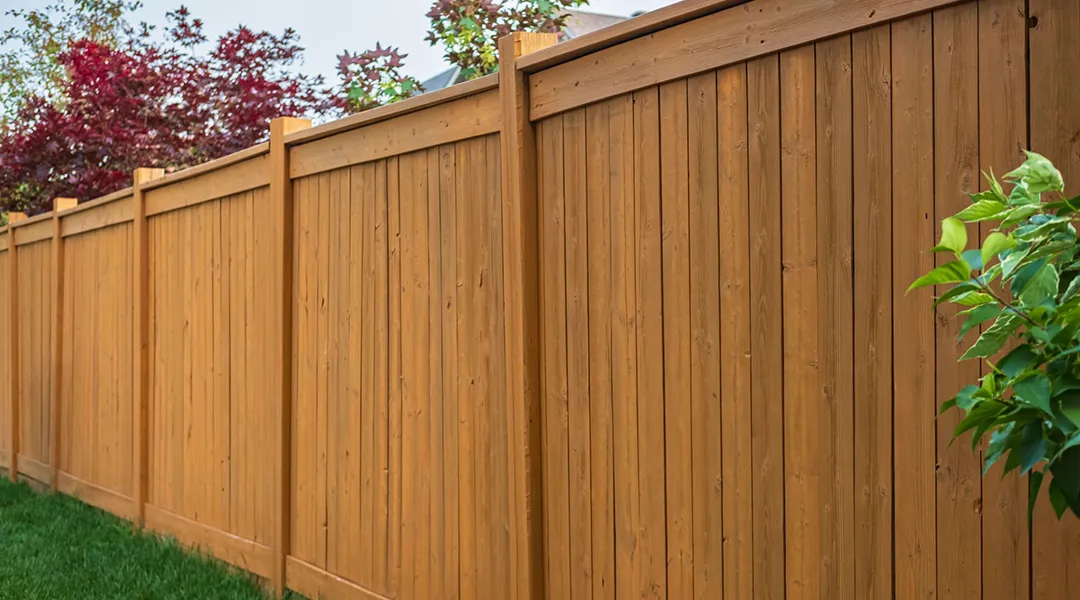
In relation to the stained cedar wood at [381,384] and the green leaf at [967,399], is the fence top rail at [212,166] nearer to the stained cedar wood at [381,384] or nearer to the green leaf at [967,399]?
the stained cedar wood at [381,384]

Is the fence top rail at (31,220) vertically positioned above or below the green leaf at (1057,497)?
above

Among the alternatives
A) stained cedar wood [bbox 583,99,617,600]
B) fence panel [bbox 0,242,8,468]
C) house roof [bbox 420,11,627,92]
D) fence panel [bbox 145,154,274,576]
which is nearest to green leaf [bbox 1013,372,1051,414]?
stained cedar wood [bbox 583,99,617,600]

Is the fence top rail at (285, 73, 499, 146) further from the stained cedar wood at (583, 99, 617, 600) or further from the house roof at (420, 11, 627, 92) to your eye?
the house roof at (420, 11, 627, 92)

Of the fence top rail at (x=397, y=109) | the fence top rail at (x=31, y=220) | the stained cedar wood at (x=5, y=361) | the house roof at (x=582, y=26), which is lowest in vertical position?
the stained cedar wood at (x=5, y=361)

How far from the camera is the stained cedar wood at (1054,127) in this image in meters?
2.10

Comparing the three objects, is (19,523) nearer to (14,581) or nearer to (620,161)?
(14,581)

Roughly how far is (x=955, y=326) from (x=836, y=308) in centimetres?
31

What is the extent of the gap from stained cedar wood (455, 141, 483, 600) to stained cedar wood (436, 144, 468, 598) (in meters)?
0.02

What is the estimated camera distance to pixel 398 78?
374 inches

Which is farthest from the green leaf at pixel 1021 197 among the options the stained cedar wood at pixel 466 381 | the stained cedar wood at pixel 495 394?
the stained cedar wood at pixel 466 381

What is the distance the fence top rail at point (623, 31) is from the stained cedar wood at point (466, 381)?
48 centimetres

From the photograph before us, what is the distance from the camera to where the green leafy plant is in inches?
49.1

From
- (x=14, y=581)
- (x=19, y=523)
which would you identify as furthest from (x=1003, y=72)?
(x=19, y=523)

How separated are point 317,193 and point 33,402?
218 inches
